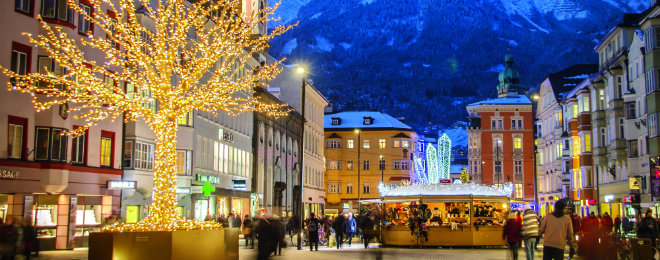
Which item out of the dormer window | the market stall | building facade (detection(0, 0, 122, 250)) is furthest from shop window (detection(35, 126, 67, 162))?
the dormer window

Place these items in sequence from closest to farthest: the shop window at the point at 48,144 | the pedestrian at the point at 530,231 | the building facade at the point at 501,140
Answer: the pedestrian at the point at 530,231 < the shop window at the point at 48,144 < the building facade at the point at 501,140

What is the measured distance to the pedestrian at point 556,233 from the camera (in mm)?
15062

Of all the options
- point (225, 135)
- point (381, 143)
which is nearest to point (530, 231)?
point (225, 135)

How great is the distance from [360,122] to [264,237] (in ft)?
302

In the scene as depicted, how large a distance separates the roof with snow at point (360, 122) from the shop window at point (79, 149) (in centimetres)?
8017

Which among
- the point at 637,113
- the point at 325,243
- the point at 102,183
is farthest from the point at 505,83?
the point at 102,183

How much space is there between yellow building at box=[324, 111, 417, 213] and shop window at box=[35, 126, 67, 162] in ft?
265

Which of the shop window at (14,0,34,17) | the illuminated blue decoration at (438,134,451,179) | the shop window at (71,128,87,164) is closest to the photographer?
the shop window at (14,0,34,17)

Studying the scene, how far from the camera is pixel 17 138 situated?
30.6 m

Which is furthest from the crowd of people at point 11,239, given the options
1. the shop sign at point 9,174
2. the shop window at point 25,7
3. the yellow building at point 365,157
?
the yellow building at point 365,157

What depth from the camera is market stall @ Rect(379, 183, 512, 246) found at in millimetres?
36062

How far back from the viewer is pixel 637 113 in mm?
54094

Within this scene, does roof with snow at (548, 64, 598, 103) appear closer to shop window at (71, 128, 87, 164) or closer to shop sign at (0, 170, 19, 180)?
shop window at (71, 128, 87, 164)

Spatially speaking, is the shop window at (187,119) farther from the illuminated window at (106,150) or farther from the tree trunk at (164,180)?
the tree trunk at (164,180)
